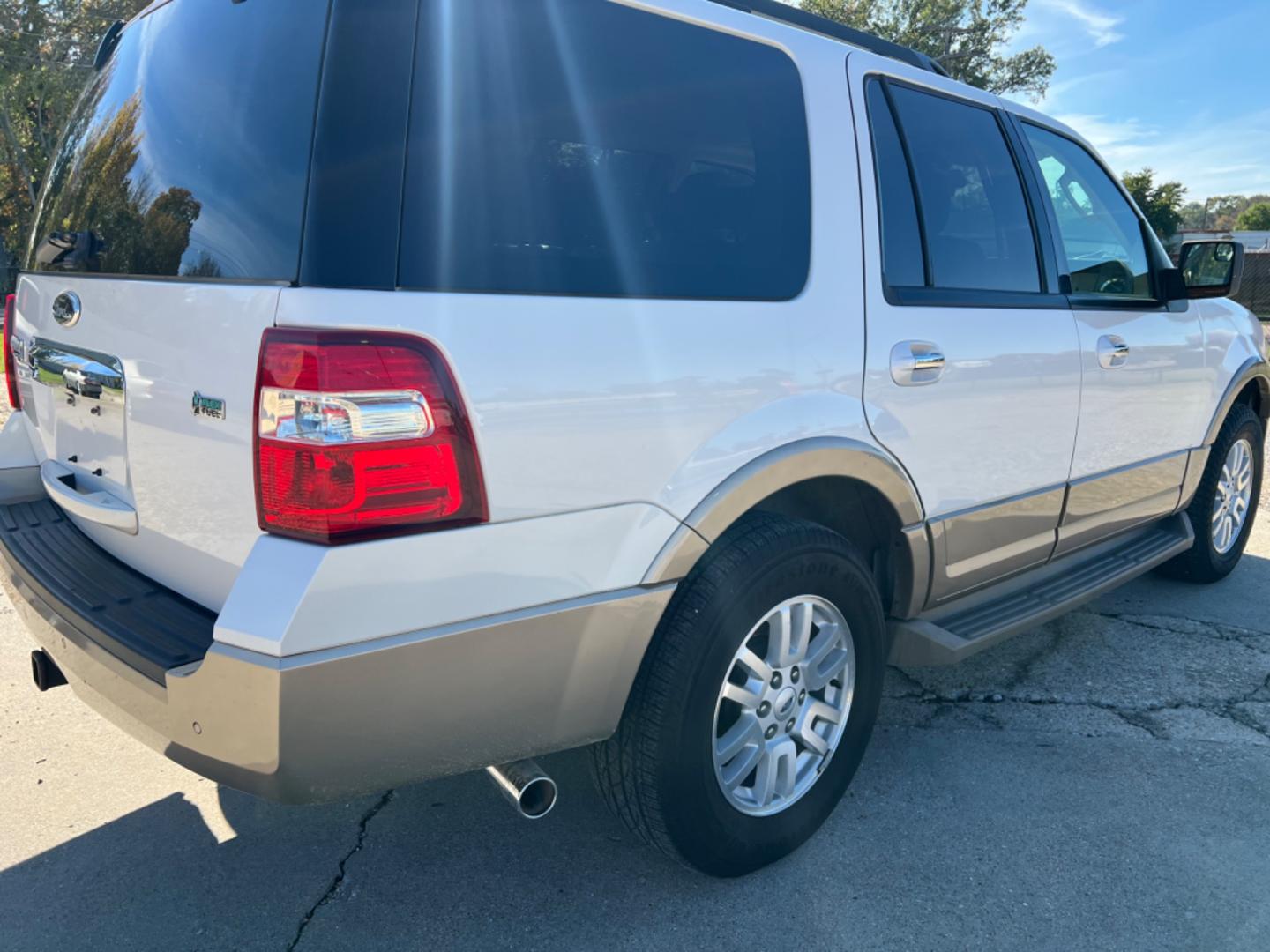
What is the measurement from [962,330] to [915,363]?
28cm

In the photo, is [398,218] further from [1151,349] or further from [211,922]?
[1151,349]

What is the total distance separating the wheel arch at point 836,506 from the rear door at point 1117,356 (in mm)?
960

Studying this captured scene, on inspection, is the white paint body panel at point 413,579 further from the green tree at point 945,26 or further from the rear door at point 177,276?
the green tree at point 945,26

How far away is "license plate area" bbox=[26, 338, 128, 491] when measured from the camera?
212 centimetres

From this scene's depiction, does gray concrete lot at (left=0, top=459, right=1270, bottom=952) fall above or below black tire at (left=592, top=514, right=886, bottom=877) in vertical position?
below

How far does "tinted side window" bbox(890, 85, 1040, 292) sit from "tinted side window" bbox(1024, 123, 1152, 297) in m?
0.27

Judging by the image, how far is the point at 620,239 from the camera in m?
1.97

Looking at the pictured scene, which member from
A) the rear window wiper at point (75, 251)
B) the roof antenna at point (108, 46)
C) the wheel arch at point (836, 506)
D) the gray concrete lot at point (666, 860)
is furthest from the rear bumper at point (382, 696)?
the roof antenna at point (108, 46)

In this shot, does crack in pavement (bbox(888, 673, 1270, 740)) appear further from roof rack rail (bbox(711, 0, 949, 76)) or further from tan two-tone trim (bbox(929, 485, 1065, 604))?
roof rack rail (bbox(711, 0, 949, 76))

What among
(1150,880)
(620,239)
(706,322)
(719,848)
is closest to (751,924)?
(719,848)

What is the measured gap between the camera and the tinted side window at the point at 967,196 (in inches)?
109

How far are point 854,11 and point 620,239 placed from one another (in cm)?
3524

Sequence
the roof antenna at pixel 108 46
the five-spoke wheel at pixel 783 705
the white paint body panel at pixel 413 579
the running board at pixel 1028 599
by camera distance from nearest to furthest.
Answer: the white paint body panel at pixel 413 579 → the five-spoke wheel at pixel 783 705 → the roof antenna at pixel 108 46 → the running board at pixel 1028 599

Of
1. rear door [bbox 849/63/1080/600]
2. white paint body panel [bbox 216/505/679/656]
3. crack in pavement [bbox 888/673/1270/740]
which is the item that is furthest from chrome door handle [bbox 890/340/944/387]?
crack in pavement [bbox 888/673/1270/740]
